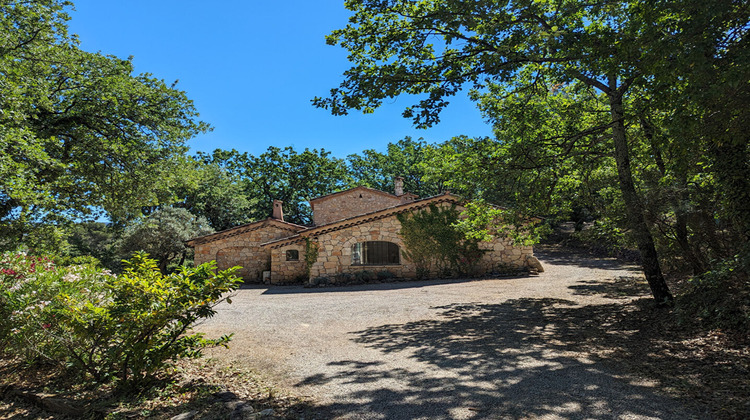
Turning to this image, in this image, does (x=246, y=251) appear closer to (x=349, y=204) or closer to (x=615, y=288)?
(x=349, y=204)

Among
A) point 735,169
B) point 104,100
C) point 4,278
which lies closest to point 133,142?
point 104,100

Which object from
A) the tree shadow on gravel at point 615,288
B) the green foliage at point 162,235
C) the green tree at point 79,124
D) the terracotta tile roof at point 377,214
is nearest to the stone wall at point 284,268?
the terracotta tile roof at point 377,214

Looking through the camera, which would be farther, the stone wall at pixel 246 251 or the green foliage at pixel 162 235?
the green foliage at pixel 162 235

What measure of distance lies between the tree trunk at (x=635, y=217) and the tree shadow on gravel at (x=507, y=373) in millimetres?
695

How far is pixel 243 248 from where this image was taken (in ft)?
65.9

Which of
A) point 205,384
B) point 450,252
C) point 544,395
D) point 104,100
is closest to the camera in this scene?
point 544,395

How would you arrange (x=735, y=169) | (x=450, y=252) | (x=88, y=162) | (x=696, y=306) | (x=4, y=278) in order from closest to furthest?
1. (x=4, y=278)
2. (x=735, y=169)
3. (x=696, y=306)
4. (x=88, y=162)
5. (x=450, y=252)

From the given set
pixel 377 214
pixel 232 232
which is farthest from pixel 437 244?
pixel 232 232

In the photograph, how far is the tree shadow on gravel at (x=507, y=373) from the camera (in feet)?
11.0

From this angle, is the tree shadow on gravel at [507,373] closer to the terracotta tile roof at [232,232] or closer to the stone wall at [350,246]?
the stone wall at [350,246]

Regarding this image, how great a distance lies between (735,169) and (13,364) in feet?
35.2

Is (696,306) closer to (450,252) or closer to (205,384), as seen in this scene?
(205,384)

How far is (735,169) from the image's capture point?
5281mm

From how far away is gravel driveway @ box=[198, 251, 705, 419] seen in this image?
3.43 metres
